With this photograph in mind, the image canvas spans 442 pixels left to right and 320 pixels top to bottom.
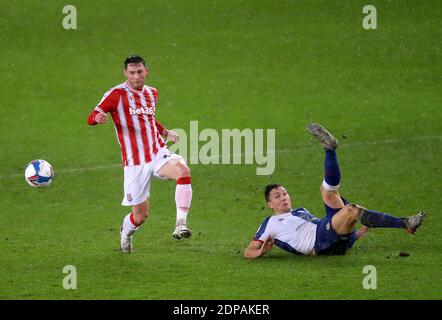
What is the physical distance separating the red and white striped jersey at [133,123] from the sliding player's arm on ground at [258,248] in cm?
178

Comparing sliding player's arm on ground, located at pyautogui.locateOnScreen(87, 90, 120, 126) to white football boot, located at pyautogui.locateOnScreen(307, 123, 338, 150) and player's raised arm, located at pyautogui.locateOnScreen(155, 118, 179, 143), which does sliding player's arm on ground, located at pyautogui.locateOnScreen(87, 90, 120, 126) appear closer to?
player's raised arm, located at pyautogui.locateOnScreen(155, 118, 179, 143)

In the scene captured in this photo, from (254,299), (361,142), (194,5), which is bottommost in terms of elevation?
(254,299)

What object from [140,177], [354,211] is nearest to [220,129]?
[140,177]

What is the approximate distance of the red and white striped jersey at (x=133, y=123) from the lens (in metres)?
14.3

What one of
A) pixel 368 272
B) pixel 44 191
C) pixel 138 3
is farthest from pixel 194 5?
pixel 368 272

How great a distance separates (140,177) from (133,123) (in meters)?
0.72

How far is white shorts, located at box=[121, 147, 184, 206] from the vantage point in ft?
46.8

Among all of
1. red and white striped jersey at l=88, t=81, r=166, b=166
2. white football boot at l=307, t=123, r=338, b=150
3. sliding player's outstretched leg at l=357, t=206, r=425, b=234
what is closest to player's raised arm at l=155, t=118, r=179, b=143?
red and white striped jersey at l=88, t=81, r=166, b=166

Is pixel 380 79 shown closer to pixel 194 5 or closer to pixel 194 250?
pixel 194 5

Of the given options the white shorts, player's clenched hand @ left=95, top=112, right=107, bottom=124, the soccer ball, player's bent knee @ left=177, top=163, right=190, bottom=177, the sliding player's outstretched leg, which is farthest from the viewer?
the soccer ball

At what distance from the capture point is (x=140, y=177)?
1430cm

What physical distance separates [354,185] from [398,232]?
11.4ft

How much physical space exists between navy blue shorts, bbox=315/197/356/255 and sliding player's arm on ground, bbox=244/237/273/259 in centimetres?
61

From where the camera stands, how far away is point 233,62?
26.7 metres
